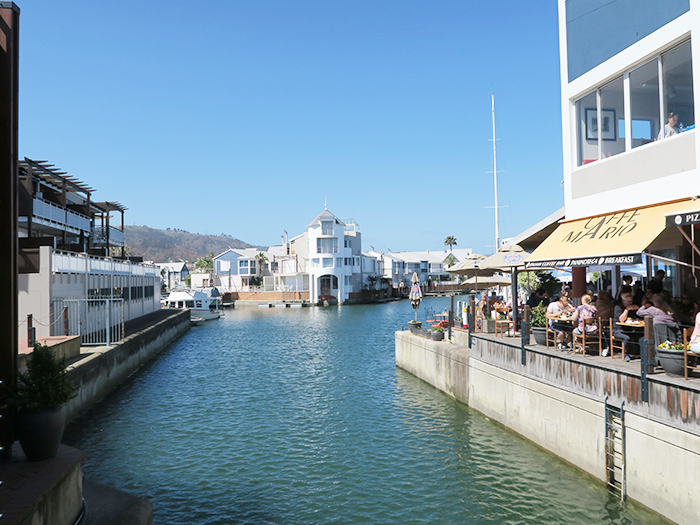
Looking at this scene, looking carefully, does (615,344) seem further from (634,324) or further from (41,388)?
(41,388)

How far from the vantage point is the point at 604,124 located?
45.0ft

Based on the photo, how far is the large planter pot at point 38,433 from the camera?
23.5 ft

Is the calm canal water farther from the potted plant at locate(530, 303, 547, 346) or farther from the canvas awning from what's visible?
the canvas awning

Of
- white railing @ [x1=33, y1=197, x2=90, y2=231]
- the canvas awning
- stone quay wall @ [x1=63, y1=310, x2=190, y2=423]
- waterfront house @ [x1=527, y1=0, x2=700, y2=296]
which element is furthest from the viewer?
white railing @ [x1=33, y1=197, x2=90, y2=231]

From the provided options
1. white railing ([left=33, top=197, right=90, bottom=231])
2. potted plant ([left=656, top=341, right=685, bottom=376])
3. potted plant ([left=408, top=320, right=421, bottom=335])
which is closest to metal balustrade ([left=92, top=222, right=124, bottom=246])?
white railing ([left=33, top=197, right=90, bottom=231])

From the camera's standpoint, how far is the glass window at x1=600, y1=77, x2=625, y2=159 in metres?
13.3

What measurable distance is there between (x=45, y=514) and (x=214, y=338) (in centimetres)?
3739

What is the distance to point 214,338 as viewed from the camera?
42.8 m

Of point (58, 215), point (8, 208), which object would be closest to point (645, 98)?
point (8, 208)

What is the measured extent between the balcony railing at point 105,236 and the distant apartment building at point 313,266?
35432 mm

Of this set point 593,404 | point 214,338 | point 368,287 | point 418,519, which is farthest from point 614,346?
point 368,287

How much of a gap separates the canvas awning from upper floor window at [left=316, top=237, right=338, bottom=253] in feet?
236

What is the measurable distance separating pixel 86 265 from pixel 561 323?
23046 mm

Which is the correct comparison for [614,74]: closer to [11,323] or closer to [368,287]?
[11,323]
